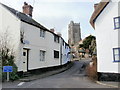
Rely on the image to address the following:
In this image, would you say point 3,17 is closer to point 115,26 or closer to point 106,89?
point 115,26

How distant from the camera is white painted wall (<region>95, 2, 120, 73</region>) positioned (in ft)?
48.1

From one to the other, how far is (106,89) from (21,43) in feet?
32.2

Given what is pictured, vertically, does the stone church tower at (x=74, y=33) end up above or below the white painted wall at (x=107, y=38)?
above

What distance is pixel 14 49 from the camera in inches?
658

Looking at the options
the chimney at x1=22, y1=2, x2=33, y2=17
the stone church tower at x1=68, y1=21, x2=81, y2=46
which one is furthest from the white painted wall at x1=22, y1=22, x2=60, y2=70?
the stone church tower at x1=68, y1=21, x2=81, y2=46

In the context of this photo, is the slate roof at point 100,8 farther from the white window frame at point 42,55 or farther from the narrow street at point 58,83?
the white window frame at point 42,55

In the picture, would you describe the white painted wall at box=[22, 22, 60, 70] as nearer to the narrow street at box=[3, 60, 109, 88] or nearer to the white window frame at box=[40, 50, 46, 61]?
the white window frame at box=[40, 50, 46, 61]

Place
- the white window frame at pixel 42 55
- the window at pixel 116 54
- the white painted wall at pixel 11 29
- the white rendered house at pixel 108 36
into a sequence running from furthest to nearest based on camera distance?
the white window frame at pixel 42 55 → the white painted wall at pixel 11 29 → the white rendered house at pixel 108 36 → the window at pixel 116 54

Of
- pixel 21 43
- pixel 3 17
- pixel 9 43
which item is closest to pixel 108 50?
pixel 21 43

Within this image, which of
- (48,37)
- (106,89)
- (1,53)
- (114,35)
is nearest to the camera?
(106,89)

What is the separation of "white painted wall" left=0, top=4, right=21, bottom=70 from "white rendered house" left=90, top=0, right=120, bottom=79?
26.1 feet

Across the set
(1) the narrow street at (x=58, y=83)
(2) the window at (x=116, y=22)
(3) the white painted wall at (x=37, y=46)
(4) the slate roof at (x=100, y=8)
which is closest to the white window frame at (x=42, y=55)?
(3) the white painted wall at (x=37, y=46)

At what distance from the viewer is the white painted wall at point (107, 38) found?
14664mm

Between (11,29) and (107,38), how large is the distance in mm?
9934
